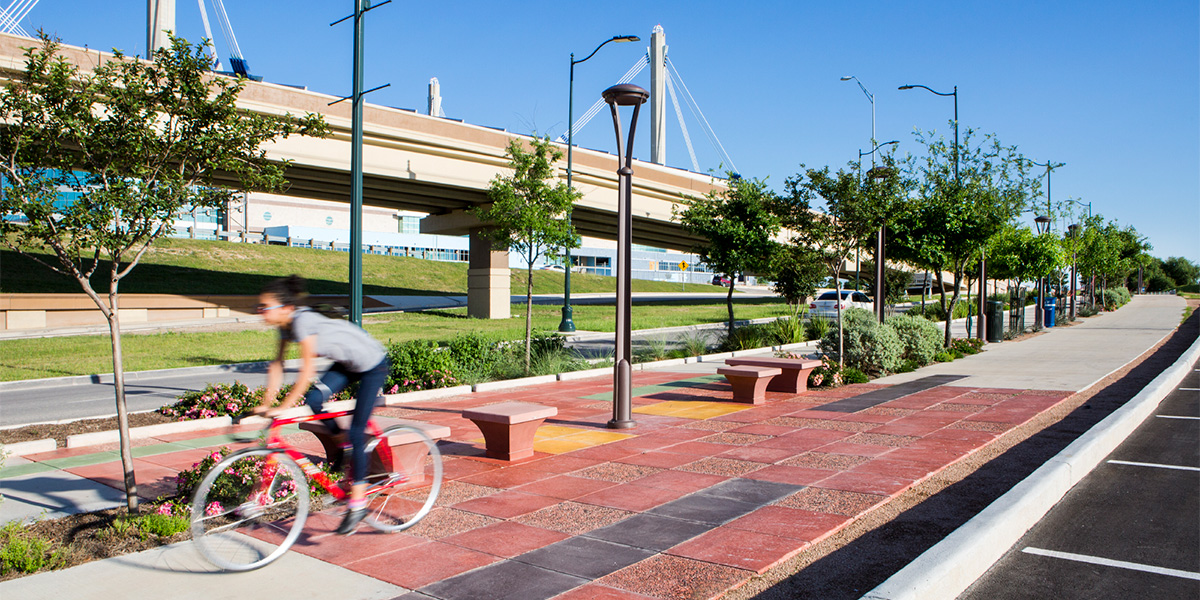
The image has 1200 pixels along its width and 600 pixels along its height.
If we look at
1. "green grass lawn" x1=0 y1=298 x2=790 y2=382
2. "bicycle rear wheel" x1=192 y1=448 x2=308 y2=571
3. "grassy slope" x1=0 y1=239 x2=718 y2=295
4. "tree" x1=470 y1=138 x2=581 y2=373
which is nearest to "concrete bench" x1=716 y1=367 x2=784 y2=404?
"tree" x1=470 y1=138 x2=581 y2=373

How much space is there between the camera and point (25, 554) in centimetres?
471

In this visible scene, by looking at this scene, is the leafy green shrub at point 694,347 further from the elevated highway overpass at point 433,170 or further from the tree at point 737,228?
the elevated highway overpass at point 433,170

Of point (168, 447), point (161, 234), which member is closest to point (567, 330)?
point (168, 447)

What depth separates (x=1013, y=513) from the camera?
5.42 meters

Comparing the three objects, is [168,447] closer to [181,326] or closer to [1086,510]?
[1086,510]

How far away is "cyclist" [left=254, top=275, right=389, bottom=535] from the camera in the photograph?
16.0 ft

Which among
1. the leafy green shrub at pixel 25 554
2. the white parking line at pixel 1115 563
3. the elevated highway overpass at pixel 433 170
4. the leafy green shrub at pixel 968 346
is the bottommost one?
the white parking line at pixel 1115 563

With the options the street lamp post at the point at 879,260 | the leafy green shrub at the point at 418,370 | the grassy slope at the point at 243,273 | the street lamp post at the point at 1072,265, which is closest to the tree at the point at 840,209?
the street lamp post at the point at 879,260

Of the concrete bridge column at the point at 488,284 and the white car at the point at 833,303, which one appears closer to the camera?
the white car at the point at 833,303

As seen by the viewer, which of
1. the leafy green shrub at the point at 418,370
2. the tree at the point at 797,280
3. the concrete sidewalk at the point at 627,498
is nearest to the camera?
the concrete sidewalk at the point at 627,498

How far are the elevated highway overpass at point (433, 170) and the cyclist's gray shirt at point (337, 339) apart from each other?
47.7 ft

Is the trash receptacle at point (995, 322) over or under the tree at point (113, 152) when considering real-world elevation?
under

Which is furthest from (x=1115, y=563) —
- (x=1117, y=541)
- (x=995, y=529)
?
(x=995, y=529)

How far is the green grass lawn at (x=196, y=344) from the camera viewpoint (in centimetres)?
1700
